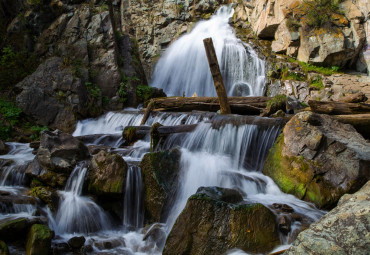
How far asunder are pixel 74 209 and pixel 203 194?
244 centimetres

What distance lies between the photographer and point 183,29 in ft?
62.6

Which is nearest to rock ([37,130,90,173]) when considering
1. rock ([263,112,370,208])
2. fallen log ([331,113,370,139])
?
rock ([263,112,370,208])

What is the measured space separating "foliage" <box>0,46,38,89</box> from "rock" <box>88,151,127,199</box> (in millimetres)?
8229

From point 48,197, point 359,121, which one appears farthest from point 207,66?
point 48,197

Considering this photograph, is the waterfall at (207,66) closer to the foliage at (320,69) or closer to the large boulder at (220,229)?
the foliage at (320,69)

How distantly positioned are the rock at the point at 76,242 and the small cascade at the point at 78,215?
0.50 metres

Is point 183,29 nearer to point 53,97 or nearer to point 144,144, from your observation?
point 53,97

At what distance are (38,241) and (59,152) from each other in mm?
2213

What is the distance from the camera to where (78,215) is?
15.0 ft

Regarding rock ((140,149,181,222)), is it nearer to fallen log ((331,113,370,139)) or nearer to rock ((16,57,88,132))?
fallen log ((331,113,370,139))

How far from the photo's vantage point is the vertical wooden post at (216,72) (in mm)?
8023

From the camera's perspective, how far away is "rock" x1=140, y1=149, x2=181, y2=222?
4.62 metres

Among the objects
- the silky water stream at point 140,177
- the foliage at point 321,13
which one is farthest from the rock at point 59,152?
the foliage at point 321,13

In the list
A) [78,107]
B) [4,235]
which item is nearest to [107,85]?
[78,107]
